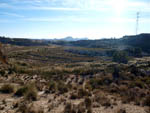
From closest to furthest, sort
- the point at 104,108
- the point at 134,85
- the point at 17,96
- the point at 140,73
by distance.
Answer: the point at 104,108 → the point at 17,96 → the point at 134,85 → the point at 140,73

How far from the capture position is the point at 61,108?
959 centimetres

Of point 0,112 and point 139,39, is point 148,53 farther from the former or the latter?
point 0,112

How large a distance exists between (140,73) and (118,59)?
4283 centimetres

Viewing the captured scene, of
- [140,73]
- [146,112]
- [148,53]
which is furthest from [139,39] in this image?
[146,112]

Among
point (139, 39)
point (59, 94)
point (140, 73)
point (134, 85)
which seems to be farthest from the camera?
point (139, 39)

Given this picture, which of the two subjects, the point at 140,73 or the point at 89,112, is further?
the point at 140,73

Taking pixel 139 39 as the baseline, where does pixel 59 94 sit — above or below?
below

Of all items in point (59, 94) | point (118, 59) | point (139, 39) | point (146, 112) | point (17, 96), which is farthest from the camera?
point (139, 39)

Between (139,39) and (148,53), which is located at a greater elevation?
(139,39)

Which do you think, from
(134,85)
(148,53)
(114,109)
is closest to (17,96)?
(114,109)

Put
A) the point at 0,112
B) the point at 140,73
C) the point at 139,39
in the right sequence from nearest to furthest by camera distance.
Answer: the point at 0,112 < the point at 140,73 < the point at 139,39

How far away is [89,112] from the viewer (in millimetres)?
8773

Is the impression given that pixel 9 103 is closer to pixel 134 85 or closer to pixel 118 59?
pixel 134 85

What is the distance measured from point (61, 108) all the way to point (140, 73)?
732 inches
